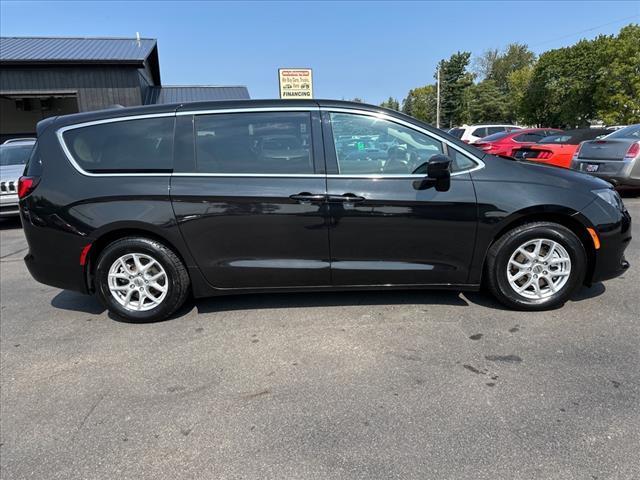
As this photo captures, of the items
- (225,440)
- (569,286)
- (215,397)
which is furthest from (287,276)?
(569,286)

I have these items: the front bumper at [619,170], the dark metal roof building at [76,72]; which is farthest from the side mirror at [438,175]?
the dark metal roof building at [76,72]

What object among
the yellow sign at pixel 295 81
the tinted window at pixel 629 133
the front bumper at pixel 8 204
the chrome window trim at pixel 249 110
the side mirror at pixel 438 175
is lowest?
the front bumper at pixel 8 204

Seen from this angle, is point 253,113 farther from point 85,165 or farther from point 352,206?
point 85,165

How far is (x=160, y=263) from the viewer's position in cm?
368

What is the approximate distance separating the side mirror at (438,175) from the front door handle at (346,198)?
0.46 metres

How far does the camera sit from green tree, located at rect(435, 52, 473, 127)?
220 feet

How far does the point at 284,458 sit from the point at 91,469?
0.95 m

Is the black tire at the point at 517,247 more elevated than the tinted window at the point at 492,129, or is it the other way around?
the tinted window at the point at 492,129

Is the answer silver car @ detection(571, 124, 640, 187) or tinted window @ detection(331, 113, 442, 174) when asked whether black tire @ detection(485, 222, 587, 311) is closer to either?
tinted window @ detection(331, 113, 442, 174)

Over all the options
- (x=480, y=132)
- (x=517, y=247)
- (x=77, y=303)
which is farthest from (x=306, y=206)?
(x=480, y=132)

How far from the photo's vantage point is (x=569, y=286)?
3635mm

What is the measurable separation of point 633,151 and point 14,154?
39.5ft

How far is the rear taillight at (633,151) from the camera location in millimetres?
7875

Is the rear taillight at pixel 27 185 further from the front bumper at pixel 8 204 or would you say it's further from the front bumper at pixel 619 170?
the front bumper at pixel 619 170
